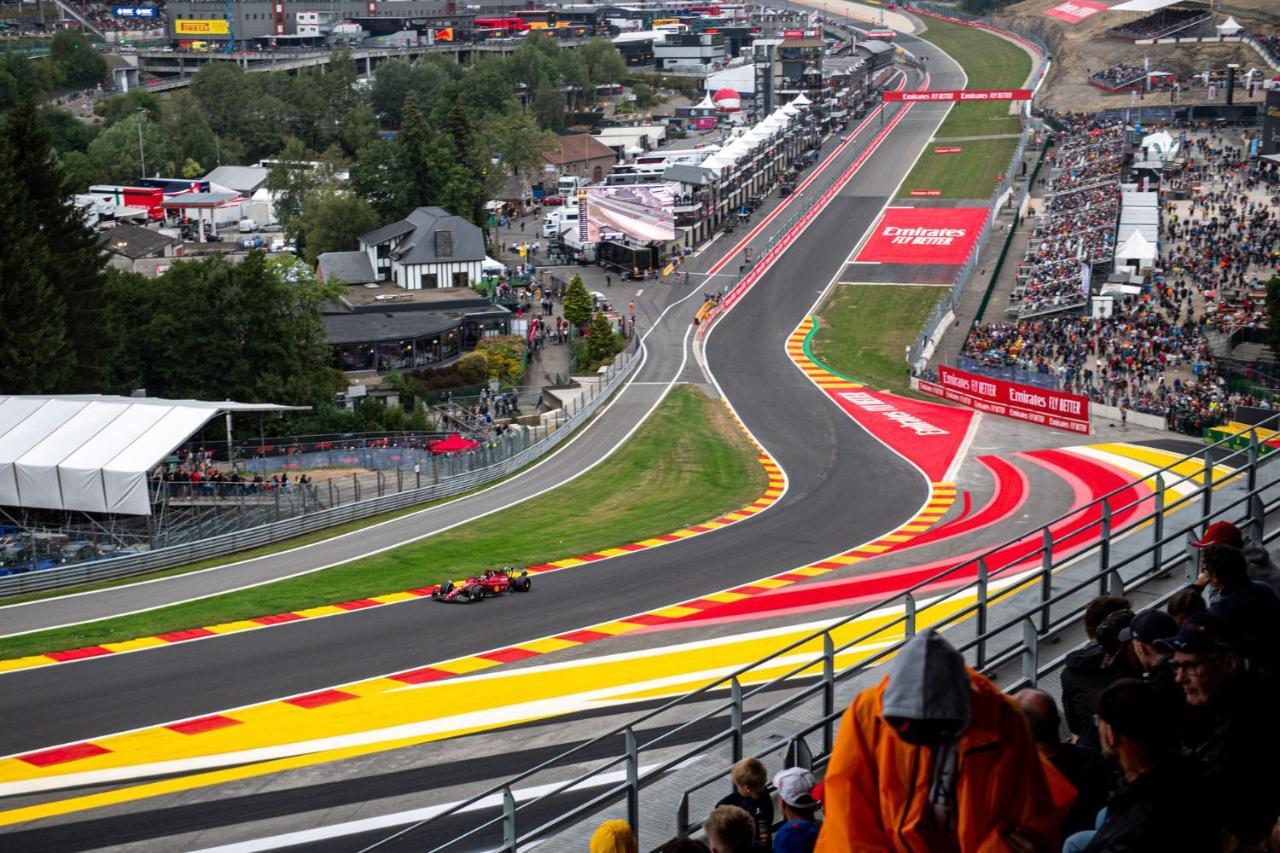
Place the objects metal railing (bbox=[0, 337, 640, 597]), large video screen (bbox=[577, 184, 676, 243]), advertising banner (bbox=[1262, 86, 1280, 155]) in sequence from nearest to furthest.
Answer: metal railing (bbox=[0, 337, 640, 597]) → advertising banner (bbox=[1262, 86, 1280, 155]) → large video screen (bbox=[577, 184, 676, 243])

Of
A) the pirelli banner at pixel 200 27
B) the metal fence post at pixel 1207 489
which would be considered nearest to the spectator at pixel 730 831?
the metal fence post at pixel 1207 489

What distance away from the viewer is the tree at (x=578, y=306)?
72438 mm

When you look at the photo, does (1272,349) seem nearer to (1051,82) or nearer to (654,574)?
(654,574)

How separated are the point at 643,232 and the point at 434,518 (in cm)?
4519

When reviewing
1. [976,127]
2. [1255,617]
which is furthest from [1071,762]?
[976,127]

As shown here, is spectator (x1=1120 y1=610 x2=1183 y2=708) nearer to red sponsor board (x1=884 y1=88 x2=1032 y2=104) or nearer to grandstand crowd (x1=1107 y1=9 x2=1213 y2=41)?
red sponsor board (x1=884 y1=88 x2=1032 y2=104)

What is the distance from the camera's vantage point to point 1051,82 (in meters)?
134

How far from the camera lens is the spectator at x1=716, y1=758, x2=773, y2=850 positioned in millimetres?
9305

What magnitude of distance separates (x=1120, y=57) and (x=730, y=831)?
137m

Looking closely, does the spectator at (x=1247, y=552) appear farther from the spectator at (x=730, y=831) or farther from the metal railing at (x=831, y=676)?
the spectator at (x=730, y=831)

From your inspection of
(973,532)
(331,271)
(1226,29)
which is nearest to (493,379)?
(331,271)

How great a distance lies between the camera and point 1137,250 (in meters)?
68.4

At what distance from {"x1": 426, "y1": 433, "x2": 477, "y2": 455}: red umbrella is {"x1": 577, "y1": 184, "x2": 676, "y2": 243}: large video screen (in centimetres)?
3830

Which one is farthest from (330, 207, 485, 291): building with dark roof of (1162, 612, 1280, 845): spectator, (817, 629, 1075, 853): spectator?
(817, 629, 1075, 853): spectator
